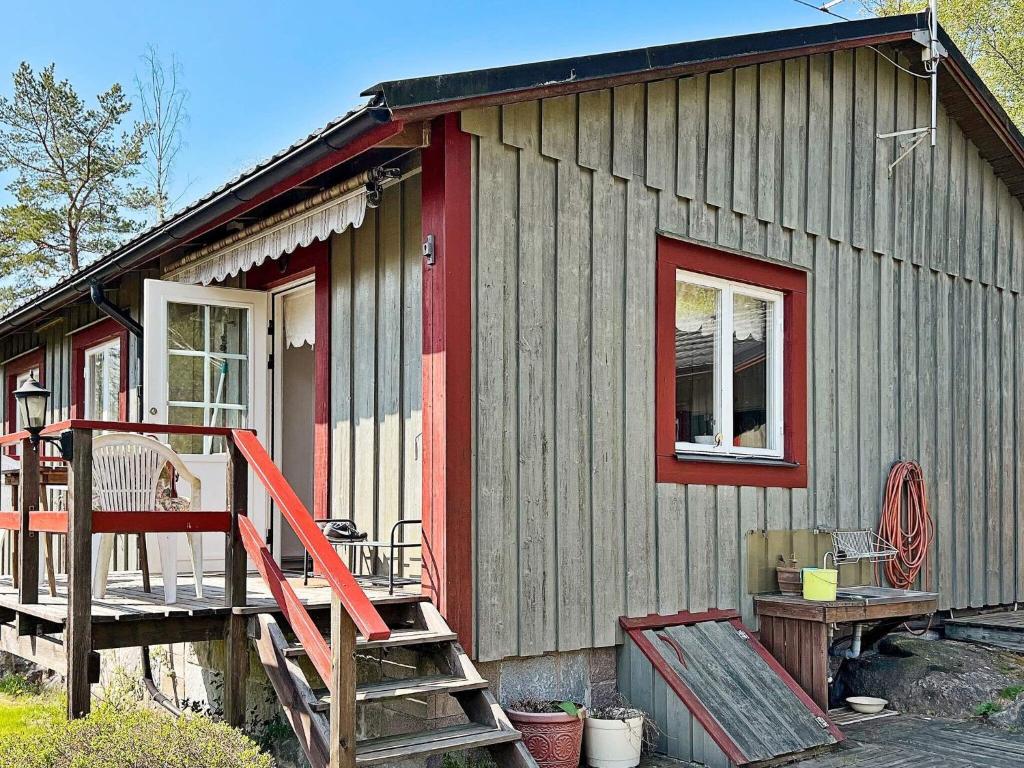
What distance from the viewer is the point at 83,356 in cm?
1019

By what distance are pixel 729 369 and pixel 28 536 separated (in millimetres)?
4187

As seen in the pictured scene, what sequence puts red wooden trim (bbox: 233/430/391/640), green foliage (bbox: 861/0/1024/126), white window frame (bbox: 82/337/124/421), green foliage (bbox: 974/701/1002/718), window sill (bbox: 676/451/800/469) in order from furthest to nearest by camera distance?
green foliage (bbox: 861/0/1024/126), white window frame (bbox: 82/337/124/421), green foliage (bbox: 974/701/1002/718), window sill (bbox: 676/451/800/469), red wooden trim (bbox: 233/430/391/640)

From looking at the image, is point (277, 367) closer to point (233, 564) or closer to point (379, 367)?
point (379, 367)

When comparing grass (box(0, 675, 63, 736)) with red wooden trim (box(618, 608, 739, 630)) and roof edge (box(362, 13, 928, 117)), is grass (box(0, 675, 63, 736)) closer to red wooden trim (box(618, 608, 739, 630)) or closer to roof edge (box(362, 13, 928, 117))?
red wooden trim (box(618, 608, 739, 630))

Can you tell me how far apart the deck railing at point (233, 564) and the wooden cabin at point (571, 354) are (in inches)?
0.7

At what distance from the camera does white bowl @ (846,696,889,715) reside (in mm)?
6875

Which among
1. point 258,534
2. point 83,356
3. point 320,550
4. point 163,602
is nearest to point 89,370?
point 83,356

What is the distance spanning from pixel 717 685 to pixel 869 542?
8.01ft

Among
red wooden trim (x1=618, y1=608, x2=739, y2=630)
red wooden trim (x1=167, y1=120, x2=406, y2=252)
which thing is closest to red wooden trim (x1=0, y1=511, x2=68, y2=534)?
red wooden trim (x1=167, y1=120, x2=406, y2=252)

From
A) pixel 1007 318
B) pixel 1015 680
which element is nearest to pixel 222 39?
pixel 1007 318

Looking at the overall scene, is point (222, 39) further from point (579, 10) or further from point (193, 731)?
point (193, 731)

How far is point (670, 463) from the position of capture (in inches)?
252

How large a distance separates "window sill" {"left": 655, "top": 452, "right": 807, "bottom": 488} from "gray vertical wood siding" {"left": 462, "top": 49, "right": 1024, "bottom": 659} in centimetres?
7

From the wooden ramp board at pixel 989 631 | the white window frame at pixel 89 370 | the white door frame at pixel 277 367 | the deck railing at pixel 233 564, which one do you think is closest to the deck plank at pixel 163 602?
the deck railing at pixel 233 564
